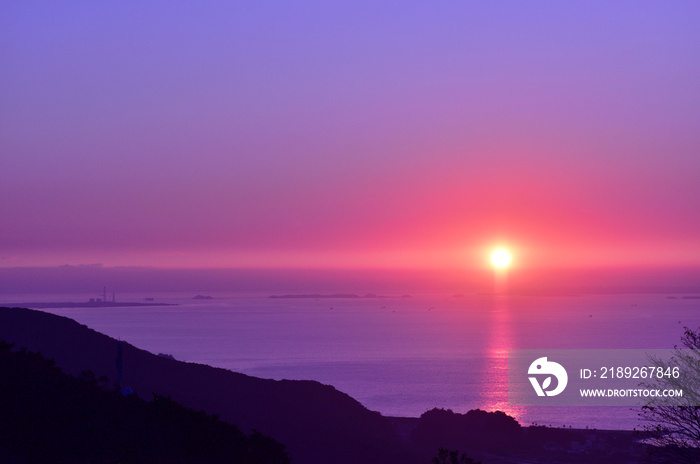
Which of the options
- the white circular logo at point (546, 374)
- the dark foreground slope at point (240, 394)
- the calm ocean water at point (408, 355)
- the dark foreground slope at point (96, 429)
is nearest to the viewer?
the dark foreground slope at point (96, 429)

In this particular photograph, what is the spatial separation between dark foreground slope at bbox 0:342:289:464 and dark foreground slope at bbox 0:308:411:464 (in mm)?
17068

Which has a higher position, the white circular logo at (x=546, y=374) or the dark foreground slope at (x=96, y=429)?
the dark foreground slope at (x=96, y=429)

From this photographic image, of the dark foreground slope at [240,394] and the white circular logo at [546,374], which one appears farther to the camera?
the white circular logo at [546,374]

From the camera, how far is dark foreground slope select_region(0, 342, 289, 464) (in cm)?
1286

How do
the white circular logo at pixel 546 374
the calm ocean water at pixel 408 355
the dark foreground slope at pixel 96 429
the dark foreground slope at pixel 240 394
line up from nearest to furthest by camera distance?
the dark foreground slope at pixel 96 429, the dark foreground slope at pixel 240 394, the calm ocean water at pixel 408 355, the white circular logo at pixel 546 374

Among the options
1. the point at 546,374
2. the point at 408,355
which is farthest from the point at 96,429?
the point at 408,355

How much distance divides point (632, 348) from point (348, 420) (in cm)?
11403

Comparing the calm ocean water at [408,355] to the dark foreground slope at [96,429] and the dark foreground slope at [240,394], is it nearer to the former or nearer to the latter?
the dark foreground slope at [240,394]

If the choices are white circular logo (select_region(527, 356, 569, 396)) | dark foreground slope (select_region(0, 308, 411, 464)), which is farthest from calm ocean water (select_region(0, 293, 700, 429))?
dark foreground slope (select_region(0, 308, 411, 464))

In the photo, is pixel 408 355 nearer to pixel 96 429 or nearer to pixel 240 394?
pixel 240 394

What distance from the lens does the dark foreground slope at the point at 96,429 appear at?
12859 millimetres

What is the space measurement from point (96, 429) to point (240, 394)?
83.0 ft

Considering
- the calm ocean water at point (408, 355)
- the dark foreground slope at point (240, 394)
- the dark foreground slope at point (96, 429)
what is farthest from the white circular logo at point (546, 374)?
the dark foreground slope at point (96, 429)

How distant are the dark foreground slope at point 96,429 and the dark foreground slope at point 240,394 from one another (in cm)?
1707
